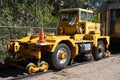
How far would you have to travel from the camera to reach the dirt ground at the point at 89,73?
10.0 m

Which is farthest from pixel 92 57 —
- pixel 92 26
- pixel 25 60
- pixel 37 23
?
pixel 37 23

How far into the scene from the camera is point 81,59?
1391cm

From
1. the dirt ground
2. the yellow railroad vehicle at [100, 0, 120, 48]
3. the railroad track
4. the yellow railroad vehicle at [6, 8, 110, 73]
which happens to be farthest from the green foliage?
the dirt ground

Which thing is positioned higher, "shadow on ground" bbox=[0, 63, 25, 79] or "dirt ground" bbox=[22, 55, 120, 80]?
"shadow on ground" bbox=[0, 63, 25, 79]

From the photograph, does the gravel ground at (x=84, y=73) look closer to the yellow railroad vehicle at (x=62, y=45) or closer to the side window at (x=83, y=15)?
the yellow railroad vehicle at (x=62, y=45)

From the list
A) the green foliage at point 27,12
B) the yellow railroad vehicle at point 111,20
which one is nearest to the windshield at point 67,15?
the green foliage at point 27,12

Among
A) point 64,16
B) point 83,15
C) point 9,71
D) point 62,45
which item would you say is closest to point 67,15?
point 64,16

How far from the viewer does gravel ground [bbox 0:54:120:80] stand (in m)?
10.0

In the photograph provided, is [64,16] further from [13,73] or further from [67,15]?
[13,73]

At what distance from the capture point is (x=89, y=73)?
10758 mm

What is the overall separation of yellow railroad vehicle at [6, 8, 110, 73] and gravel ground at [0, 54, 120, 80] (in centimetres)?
37

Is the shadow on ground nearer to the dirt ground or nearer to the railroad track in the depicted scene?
the railroad track

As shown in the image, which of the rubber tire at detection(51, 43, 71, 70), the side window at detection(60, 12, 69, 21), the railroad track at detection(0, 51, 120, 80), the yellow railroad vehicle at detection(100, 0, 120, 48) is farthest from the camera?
the yellow railroad vehicle at detection(100, 0, 120, 48)

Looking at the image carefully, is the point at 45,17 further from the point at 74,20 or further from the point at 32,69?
the point at 32,69
